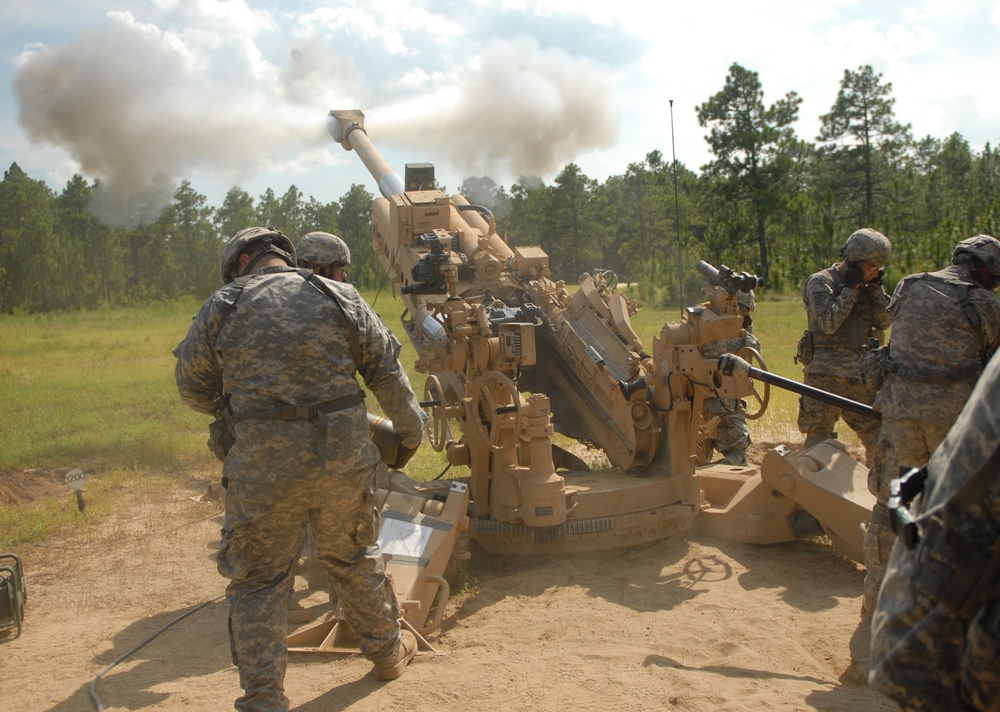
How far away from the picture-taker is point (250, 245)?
157 inches

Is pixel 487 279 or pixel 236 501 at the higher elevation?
pixel 487 279

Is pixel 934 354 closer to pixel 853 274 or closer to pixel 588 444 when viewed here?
pixel 853 274

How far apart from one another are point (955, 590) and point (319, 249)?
3.66 metres

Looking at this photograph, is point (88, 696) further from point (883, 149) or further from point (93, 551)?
point (883, 149)

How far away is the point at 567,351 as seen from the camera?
690 centimetres

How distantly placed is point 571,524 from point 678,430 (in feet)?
3.10

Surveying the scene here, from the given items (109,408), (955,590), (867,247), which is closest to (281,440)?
(955,590)

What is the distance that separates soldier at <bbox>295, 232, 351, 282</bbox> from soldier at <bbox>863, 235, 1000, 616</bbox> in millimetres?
2805

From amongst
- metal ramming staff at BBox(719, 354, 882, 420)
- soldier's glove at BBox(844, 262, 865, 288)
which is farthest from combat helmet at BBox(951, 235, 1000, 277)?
soldier's glove at BBox(844, 262, 865, 288)

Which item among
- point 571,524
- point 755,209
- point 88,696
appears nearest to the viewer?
point 88,696

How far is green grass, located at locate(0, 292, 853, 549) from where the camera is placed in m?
8.95

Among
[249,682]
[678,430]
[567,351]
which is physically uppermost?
[567,351]

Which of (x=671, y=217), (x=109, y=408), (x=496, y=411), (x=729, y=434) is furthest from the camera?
(x=671, y=217)

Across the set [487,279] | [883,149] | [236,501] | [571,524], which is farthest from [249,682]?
[883,149]
